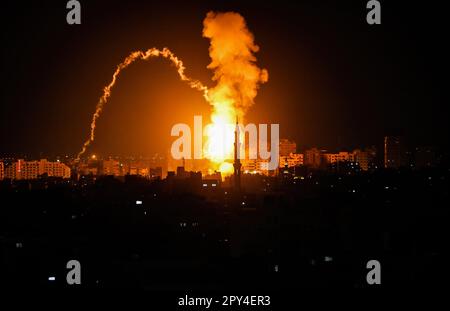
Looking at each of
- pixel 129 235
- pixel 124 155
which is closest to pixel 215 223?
pixel 129 235

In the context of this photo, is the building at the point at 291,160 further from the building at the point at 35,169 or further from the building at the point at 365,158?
the building at the point at 35,169

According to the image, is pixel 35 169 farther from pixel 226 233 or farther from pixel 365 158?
pixel 226 233

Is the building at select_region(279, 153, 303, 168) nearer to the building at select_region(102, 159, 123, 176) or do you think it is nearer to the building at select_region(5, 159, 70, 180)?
the building at select_region(102, 159, 123, 176)

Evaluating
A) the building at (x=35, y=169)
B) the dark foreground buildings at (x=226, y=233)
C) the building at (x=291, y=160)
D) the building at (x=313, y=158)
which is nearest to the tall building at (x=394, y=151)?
the building at (x=313, y=158)

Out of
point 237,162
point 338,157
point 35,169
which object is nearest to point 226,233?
point 237,162
